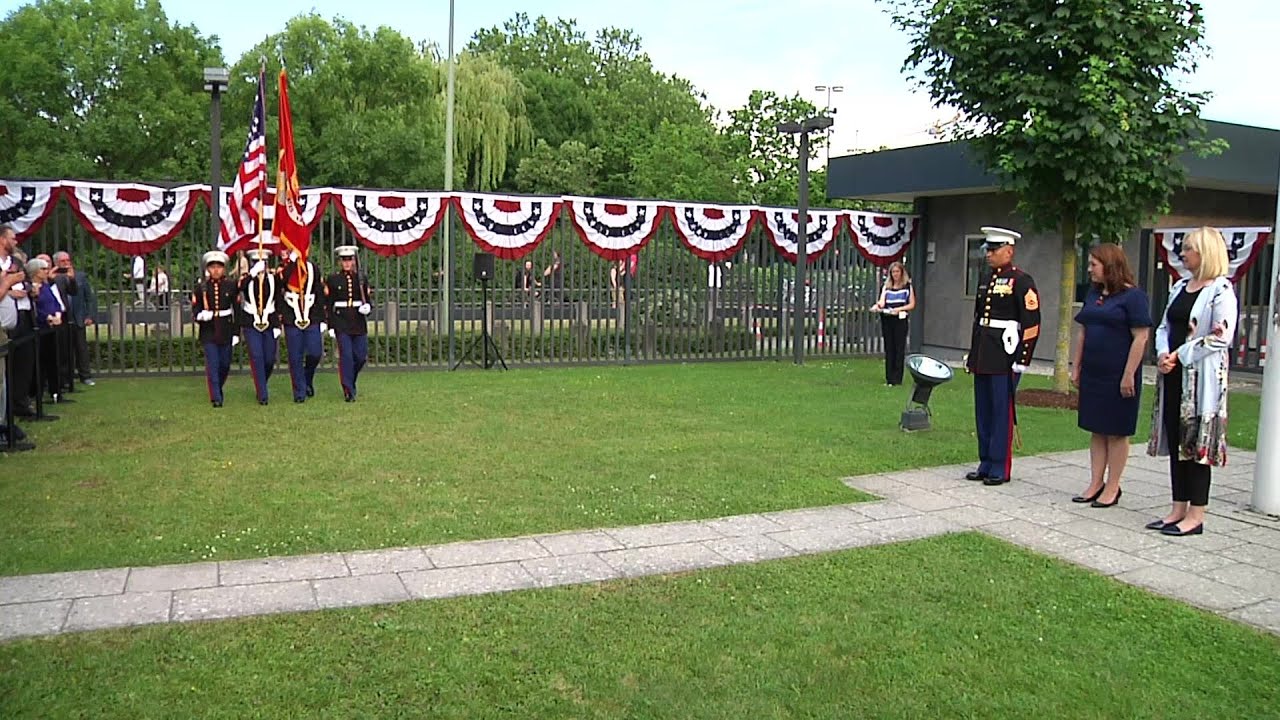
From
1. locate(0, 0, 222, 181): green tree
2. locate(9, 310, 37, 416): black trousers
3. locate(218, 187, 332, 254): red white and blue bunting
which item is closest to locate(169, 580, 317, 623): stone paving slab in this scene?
locate(9, 310, 37, 416): black trousers

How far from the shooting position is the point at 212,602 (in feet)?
16.3

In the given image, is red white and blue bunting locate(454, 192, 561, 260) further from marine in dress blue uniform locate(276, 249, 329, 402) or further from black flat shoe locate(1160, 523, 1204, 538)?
black flat shoe locate(1160, 523, 1204, 538)

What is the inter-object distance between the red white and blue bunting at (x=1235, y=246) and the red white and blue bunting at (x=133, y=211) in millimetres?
14710

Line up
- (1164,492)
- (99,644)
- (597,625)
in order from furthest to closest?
(1164,492), (597,625), (99,644)

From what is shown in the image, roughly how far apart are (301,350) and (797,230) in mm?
9570

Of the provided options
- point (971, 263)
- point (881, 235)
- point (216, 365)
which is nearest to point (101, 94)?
point (216, 365)

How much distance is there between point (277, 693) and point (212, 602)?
124 cm

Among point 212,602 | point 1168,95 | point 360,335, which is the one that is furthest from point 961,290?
point 212,602

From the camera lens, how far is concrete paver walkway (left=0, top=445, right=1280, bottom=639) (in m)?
4.97

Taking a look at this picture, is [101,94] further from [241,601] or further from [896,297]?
[241,601]

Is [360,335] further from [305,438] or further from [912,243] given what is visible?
[912,243]

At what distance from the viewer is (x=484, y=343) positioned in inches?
637

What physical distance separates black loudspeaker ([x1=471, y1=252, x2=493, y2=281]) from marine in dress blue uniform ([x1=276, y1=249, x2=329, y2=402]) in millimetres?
3403

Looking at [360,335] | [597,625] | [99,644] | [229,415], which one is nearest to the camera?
[99,644]
